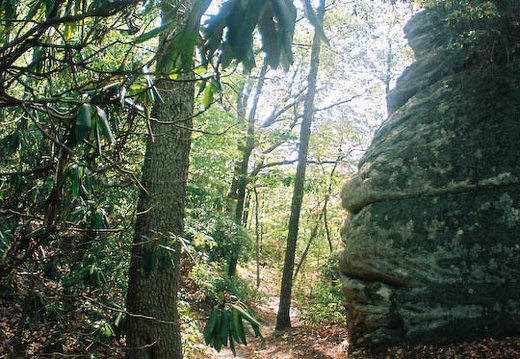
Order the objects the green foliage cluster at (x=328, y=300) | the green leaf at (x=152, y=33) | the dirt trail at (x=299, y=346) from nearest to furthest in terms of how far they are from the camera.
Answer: the green leaf at (x=152, y=33) → the dirt trail at (x=299, y=346) → the green foliage cluster at (x=328, y=300)

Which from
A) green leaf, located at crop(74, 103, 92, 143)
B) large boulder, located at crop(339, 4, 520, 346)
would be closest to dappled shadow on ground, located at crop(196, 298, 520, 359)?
large boulder, located at crop(339, 4, 520, 346)

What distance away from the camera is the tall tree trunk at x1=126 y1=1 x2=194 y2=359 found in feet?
11.3

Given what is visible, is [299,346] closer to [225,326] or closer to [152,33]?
[225,326]

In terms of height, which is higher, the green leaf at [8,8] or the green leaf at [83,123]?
the green leaf at [8,8]

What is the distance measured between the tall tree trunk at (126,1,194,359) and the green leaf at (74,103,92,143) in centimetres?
174

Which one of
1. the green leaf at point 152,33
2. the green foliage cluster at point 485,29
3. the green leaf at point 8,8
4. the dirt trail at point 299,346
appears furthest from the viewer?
the dirt trail at point 299,346

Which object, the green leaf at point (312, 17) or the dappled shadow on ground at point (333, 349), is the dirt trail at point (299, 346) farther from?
the green leaf at point (312, 17)

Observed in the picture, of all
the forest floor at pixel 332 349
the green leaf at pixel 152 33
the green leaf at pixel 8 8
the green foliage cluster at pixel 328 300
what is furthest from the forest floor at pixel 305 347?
the green leaf at pixel 152 33

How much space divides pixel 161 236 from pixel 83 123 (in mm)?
2018

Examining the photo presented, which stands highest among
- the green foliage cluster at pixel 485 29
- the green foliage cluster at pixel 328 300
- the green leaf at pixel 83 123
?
the green foliage cluster at pixel 485 29

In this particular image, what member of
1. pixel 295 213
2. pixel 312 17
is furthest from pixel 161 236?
pixel 295 213

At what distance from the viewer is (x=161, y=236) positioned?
3447 mm

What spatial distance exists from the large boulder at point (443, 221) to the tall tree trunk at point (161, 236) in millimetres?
4164

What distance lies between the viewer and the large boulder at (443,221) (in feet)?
19.6
